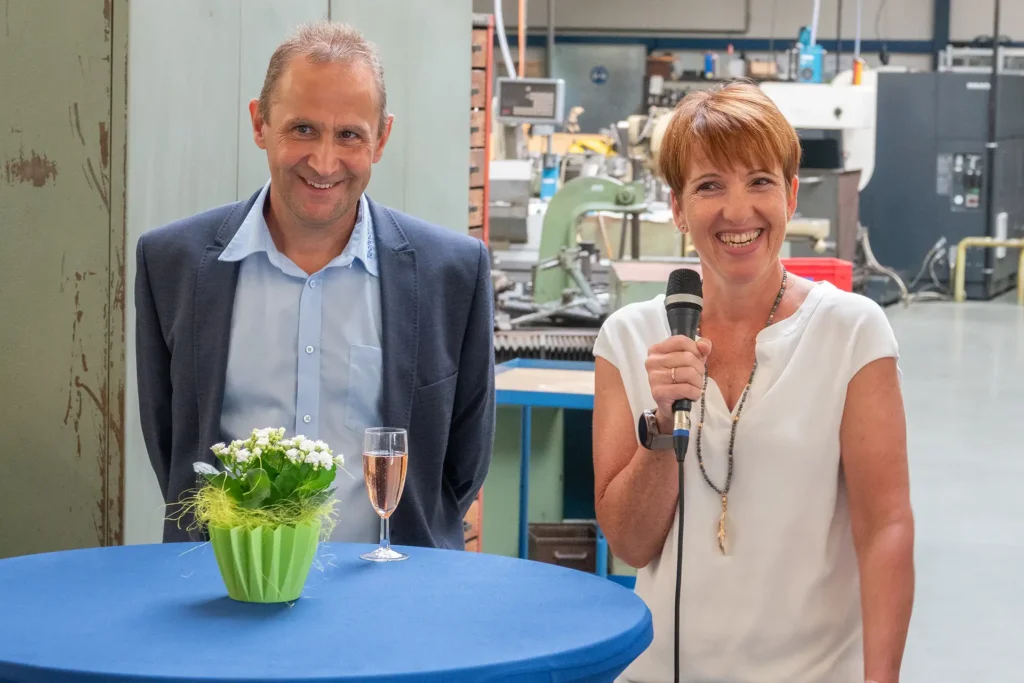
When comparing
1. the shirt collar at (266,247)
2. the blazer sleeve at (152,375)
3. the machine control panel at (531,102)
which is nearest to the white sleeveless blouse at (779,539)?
the shirt collar at (266,247)

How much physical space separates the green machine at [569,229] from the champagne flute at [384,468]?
3.52m

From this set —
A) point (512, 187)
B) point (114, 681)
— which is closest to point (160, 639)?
point (114, 681)

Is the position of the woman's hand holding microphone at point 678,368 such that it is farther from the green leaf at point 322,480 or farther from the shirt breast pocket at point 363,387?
the shirt breast pocket at point 363,387

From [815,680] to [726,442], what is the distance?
1.06ft

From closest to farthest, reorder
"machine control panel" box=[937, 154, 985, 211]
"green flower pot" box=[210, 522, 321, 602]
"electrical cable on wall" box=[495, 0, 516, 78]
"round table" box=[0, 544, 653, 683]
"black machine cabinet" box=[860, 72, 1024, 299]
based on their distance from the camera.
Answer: "round table" box=[0, 544, 653, 683] → "green flower pot" box=[210, 522, 321, 602] → "electrical cable on wall" box=[495, 0, 516, 78] → "black machine cabinet" box=[860, 72, 1024, 299] → "machine control panel" box=[937, 154, 985, 211]

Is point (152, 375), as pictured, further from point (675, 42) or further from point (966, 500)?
point (675, 42)

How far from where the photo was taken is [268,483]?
1466 millimetres

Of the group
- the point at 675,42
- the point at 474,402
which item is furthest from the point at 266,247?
the point at 675,42

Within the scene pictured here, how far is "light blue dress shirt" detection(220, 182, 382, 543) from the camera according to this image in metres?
2.02

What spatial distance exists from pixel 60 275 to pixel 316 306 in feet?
1.93

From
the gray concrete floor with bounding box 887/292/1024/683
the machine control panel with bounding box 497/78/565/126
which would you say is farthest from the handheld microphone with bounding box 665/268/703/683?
the machine control panel with bounding box 497/78/565/126

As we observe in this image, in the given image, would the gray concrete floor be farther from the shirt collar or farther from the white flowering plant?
the white flowering plant

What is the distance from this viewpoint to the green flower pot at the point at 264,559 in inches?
57.2

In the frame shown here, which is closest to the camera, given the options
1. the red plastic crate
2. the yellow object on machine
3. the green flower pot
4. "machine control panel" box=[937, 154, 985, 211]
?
the green flower pot
